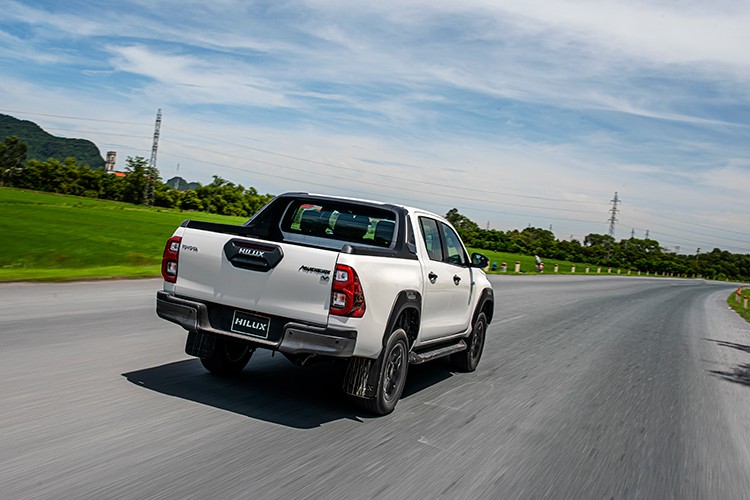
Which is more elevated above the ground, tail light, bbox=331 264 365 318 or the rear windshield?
the rear windshield

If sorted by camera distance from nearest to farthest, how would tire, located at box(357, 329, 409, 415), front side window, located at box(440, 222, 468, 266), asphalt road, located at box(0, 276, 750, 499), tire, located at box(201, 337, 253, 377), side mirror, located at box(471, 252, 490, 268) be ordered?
asphalt road, located at box(0, 276, 750, 499), tire, located at box(357, 329, 409, 415), tire, located at box(201, 337, 253, 377), front side window, located at box(440, 222, 468, 266), side mirror, located at box(471, 252, 490, 268)

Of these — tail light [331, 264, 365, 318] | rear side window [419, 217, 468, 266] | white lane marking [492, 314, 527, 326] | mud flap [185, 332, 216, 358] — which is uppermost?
rear side window [419, 217, 468, 266]

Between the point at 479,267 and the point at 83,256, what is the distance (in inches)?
776

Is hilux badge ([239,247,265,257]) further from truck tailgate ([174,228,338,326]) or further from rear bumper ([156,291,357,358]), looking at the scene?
rear bumper ([156,291,357,358])

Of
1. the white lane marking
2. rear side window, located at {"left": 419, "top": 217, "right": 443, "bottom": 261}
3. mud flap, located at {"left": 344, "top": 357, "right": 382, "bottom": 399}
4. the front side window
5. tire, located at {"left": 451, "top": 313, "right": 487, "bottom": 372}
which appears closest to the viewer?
mud flap, located at {"left": 344, "top": 357, "right": 382, "bottom": 399}

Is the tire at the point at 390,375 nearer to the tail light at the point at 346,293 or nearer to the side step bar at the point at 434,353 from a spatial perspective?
the side step bar at the point at 434,353

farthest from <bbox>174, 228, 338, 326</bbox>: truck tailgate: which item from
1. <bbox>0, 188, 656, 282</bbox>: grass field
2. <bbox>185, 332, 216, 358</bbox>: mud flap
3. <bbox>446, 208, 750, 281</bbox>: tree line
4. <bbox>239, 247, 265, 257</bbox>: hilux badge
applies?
<bbox>446, 208, 750, 281</bbox>: tree line

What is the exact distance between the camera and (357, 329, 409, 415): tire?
594cm

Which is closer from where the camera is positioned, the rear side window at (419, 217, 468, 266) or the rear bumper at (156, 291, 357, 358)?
the rear bumper at (156, 291, 357, 358)

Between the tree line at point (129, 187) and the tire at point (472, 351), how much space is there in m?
101

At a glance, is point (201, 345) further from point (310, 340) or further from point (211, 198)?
point (211, 198)

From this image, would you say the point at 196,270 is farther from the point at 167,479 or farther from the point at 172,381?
the point at 167,479

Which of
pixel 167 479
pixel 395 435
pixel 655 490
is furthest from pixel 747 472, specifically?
pixel 167 479

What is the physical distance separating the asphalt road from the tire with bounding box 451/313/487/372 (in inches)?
6.1
